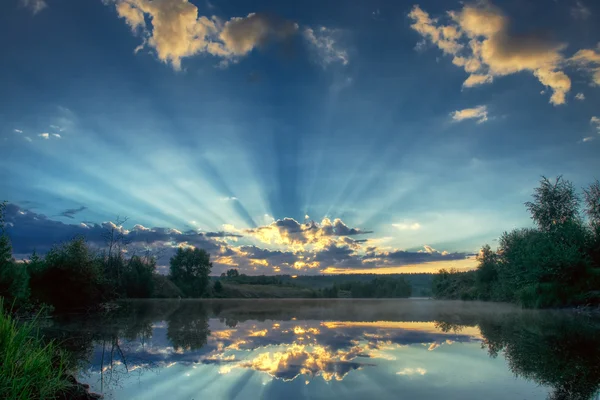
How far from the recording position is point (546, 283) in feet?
122

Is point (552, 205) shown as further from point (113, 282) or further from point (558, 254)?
point (113, 282)

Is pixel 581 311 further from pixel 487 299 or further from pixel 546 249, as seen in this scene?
pixel 487 299

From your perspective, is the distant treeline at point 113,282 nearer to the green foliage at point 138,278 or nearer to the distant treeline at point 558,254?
the green foliage at point 138,278

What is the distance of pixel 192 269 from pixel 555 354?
87453 mm

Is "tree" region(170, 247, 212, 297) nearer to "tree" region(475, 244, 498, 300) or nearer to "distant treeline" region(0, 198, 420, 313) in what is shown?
"distant treeline" region(0, 198, 420, 313)

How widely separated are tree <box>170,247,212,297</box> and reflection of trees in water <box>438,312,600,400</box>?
7889 centimetres

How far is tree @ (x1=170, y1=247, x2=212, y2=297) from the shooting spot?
9244 centimetres

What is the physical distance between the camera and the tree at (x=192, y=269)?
303 feet

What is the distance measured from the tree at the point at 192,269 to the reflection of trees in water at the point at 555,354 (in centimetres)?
7889

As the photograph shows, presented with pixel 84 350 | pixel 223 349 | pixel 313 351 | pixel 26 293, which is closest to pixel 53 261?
pixel 26 293

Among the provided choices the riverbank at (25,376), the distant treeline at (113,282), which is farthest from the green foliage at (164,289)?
the riverbank at (25,376)

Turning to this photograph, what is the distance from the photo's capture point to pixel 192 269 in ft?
308

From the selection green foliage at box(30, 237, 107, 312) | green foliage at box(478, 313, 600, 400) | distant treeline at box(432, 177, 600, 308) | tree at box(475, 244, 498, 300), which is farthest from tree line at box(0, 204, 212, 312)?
tree at box(475, 244, 498, 300)

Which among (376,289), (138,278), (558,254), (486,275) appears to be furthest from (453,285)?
(138,278)
